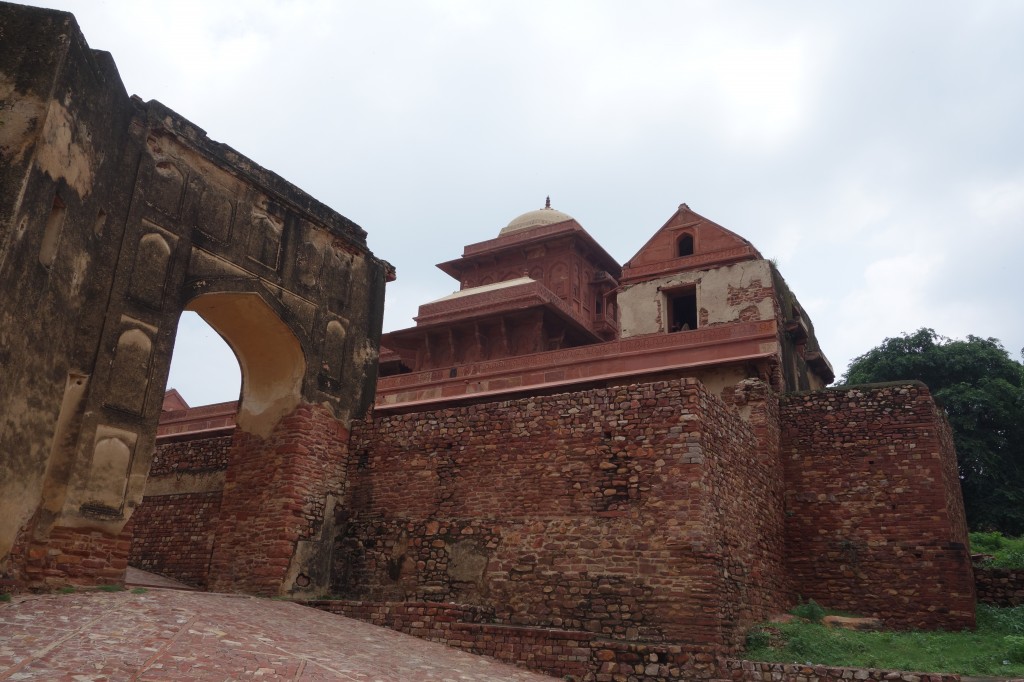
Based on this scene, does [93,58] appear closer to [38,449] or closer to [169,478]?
[38,449]

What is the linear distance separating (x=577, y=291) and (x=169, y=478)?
1397 centimetres

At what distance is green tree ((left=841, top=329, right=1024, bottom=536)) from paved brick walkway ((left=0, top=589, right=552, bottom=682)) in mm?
16774

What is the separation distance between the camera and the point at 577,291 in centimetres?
2458

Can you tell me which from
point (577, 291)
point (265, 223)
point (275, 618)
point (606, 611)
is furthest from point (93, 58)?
point (577, 291)

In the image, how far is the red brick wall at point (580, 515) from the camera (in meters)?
9.23

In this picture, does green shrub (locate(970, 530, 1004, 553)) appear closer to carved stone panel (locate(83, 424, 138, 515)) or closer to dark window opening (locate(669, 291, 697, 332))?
dark window opening (locate(669, 291, 697, 332))

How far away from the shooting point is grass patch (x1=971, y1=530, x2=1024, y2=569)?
13359 millimetres

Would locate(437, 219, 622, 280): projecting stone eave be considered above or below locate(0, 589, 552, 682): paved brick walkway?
above

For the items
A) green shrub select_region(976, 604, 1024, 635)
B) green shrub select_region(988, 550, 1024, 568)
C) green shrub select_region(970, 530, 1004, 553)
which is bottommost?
green shrub select_region(976, 604, 1024, 635)

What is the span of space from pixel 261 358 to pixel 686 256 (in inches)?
361

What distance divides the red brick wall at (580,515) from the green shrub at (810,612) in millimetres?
461

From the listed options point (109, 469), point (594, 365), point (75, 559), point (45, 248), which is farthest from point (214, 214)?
point (594, 365)

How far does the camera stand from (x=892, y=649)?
8.96 m

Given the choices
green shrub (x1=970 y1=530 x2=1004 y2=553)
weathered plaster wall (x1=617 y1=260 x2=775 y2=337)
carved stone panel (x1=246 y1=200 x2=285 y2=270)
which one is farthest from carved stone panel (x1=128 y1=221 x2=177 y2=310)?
green shrub (x1=970 y1=530 x2=1004 y2=553)
